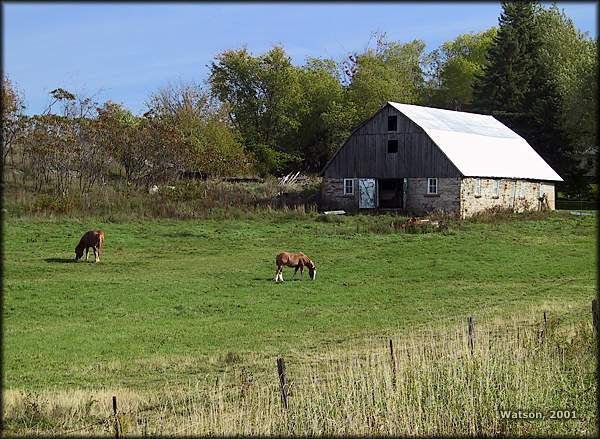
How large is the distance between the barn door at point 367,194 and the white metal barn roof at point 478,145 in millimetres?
4267

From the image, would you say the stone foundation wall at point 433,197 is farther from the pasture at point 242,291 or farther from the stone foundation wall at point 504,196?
the pasture at point 242,291

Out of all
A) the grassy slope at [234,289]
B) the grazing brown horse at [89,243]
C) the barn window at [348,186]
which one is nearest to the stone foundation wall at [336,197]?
the barn window at [348,186]

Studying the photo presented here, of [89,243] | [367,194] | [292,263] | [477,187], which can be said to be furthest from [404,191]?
[89,243]

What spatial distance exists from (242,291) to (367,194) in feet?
78.9

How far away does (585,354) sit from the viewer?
1360 centimetres

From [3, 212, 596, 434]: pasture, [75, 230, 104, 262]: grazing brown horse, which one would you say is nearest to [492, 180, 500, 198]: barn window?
[3, 212, 596, 434]: pasture

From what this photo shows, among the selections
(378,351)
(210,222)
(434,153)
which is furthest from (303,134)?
(378,351)

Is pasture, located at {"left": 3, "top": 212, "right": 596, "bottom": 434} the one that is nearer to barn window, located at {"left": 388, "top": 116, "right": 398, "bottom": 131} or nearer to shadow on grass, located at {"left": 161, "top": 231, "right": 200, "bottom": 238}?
shadow on grass, located at {"left": 161, "top": 231, "right": 200, "bottom": 238}

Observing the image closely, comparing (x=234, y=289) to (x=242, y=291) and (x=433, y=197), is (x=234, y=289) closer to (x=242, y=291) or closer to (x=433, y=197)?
(x=242, y=291)

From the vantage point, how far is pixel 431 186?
150 ft

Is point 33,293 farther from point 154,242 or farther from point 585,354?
point 585,354

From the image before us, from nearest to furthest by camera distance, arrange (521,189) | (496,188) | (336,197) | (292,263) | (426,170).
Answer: (292,263), (426,170), (496,188), (336,197), (521,189)

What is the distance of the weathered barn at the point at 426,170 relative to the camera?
4509 centimetres

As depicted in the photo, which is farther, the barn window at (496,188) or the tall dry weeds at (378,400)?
the barn window at (496,188)
